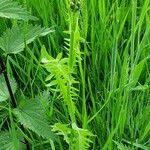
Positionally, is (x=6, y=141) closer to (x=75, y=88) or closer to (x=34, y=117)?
(x=34, y=117)

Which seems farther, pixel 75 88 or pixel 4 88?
pixel 4 88

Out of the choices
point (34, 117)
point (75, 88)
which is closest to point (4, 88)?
point (34, 117)

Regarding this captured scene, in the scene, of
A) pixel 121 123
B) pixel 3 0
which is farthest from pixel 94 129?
pixel 3 0

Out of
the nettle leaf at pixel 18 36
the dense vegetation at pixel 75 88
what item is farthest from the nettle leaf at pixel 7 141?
the nettle leaf at pixel 18 36

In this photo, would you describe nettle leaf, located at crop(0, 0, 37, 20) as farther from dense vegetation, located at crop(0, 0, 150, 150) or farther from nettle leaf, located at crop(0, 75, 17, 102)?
nettle leaf, located at crop(0, 75, 17, 102)

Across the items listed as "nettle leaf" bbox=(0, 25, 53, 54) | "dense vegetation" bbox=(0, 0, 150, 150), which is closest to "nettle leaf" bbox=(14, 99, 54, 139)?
"dense vegetation" bbox=(0, 0, 150, 150)

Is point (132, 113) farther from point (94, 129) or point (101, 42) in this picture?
point (101, 42)

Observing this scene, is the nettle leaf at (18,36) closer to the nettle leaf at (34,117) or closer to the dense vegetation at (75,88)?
the dense vegetation at (75,88)

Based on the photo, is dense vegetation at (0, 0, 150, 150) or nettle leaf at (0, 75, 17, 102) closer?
dense vegetation at (0, 0, 150, 150)
